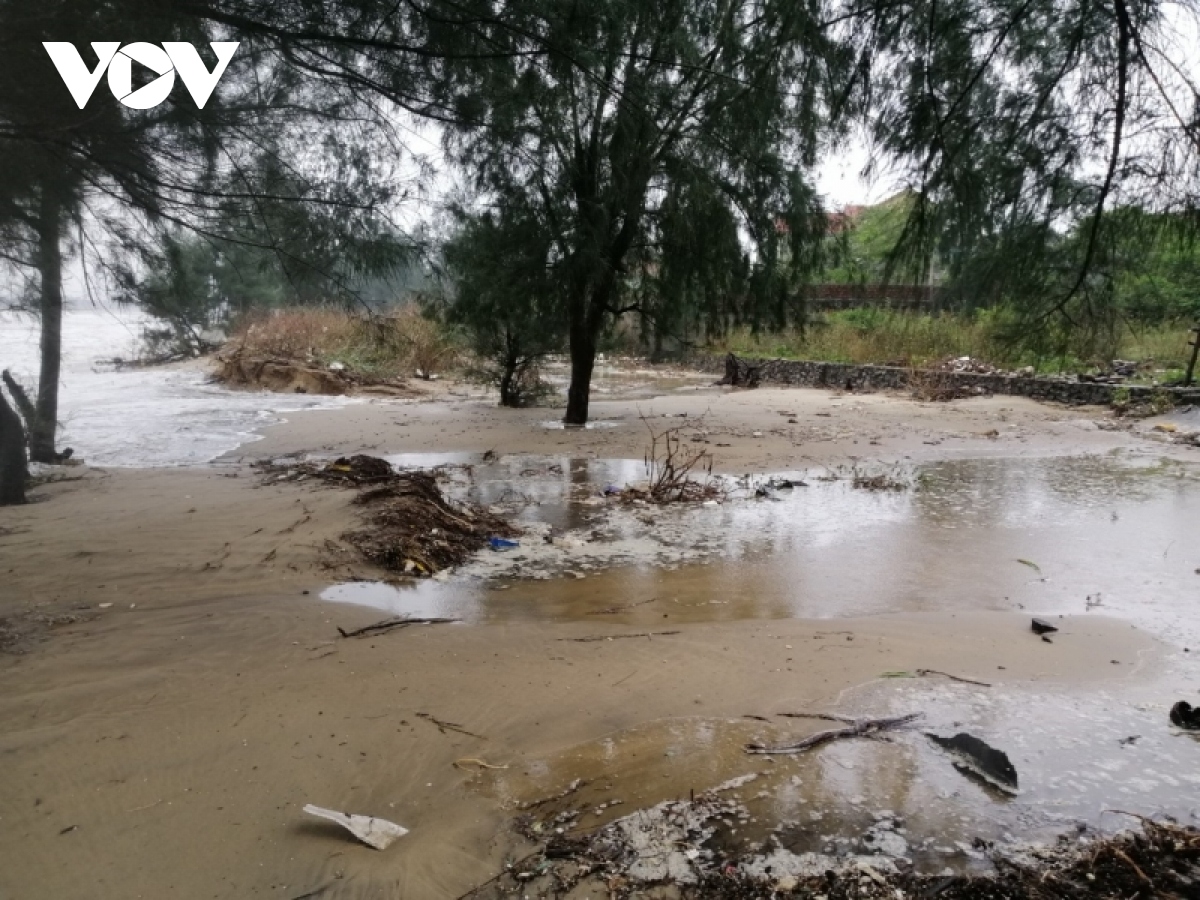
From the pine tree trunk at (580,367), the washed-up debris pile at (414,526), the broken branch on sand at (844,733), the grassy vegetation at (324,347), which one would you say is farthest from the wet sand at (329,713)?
the grassy vegetation at (324,347)

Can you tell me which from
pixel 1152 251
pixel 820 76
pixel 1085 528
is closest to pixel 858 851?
pixel 1152 251

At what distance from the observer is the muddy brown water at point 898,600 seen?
2801 millimetres

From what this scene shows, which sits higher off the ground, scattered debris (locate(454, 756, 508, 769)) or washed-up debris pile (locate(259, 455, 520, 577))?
washed-up debris pile (locate(259, 455, 520, 577))

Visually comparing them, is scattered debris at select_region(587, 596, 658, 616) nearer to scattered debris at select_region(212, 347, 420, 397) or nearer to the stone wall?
the stone wall

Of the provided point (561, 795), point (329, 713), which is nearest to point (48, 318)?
point (329, 713)

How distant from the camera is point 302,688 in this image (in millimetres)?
3703

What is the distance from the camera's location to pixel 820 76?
333 centimetres

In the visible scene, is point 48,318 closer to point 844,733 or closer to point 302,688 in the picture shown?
point 302,688

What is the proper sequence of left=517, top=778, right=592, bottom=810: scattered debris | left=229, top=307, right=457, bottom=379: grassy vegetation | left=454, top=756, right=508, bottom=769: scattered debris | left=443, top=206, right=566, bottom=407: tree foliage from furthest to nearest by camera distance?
left=229, top=307, right=457, bottom=379: grassy vegetation
left=443, top=206, right=566, bottom=407: tree foliage
left=454, top=756, right=508, bottom=769: scattered debris
left=517, top=778, right=592, bottom=810: scattered debris

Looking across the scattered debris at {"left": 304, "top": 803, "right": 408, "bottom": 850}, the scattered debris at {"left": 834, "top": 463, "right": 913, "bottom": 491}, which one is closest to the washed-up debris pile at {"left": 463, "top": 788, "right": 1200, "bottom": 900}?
the scattered debris at {"left": 304, "top": 803, "right": 408, "bottom": 850}

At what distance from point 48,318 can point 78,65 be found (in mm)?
3513

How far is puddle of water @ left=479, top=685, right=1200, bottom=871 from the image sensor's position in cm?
264

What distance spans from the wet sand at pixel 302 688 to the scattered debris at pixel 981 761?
56 centimetres

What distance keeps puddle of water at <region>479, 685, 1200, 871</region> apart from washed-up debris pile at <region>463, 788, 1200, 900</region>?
6cm
